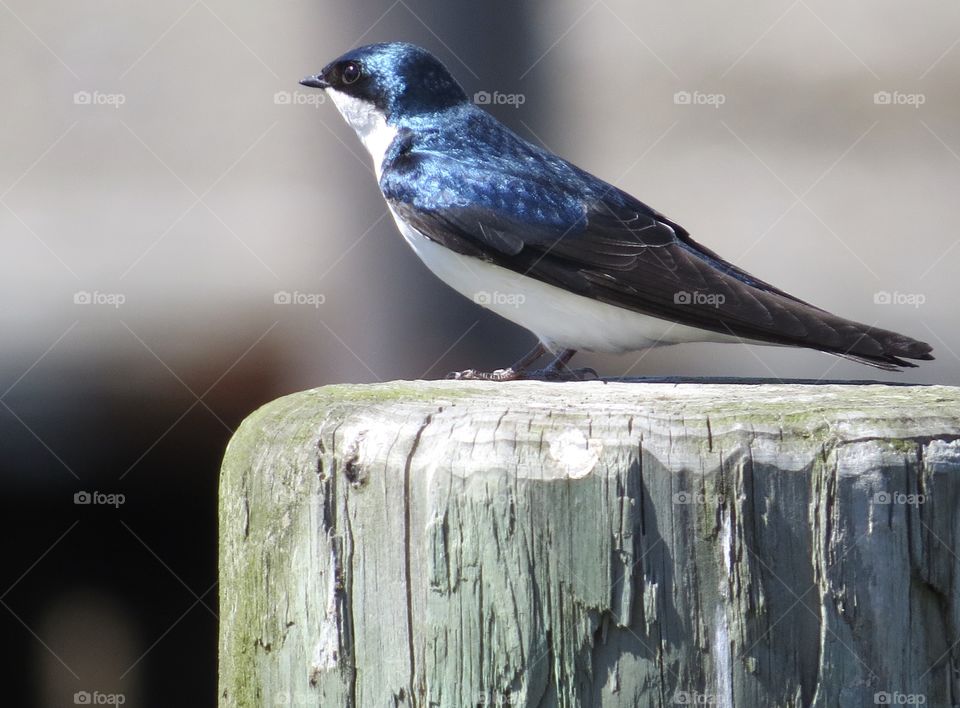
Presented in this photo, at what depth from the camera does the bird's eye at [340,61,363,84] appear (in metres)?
3.89

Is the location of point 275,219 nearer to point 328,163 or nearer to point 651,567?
point 328,163

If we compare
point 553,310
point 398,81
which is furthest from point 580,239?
point 398,81

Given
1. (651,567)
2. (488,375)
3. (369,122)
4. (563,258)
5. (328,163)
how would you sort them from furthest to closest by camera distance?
(328,163) < (369,122) < (563,258) < (488,375) < (651,567)

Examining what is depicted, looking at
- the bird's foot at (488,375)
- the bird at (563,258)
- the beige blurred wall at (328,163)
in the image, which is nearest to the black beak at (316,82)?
the bird at (563,258)

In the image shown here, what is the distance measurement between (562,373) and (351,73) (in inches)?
49.3

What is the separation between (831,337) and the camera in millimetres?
2971

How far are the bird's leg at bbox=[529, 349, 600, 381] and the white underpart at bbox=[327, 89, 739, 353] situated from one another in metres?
0.08

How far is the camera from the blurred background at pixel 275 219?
506 centimetres

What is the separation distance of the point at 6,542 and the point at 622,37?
392 cm

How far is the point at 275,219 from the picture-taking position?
6.45 meters

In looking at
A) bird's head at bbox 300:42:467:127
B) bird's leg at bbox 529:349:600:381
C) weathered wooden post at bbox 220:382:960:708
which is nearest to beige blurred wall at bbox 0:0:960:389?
bird's head at bbox 300:42:467:127

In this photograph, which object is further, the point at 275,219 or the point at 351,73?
the point at 275,219

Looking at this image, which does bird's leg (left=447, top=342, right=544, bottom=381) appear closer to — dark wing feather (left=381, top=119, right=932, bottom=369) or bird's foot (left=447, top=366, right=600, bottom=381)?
bird's foot (left=447, top=366, right=600, bottom=381)

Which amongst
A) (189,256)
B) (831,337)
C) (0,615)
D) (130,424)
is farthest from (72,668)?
(831,337)
